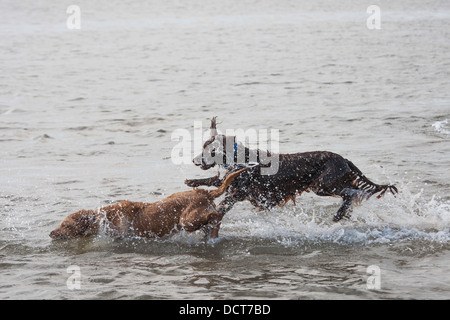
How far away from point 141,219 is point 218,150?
106 centimetres

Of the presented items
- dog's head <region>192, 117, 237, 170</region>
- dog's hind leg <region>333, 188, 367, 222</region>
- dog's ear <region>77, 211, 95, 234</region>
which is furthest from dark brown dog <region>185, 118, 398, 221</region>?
dog's ear <region>77, 211, 95, 234</region>

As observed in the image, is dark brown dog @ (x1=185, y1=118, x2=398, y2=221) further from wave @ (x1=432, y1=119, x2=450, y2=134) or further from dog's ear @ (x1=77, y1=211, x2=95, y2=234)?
wave @ (x1=432, y1=119, x2=450, y2=134)

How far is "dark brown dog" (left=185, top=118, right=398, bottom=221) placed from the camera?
7172mm

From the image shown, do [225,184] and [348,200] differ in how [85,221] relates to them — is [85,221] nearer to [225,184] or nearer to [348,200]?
[225,184]

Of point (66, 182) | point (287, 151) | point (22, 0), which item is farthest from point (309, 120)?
point (22, 0)

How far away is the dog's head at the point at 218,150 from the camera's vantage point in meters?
7.15

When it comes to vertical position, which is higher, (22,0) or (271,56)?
(22,0)

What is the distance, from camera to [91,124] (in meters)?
13.1

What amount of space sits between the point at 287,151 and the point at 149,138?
100 inches

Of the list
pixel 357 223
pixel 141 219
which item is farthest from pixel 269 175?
pixel 141 219

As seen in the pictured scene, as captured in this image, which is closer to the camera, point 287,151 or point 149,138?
point 287,151
